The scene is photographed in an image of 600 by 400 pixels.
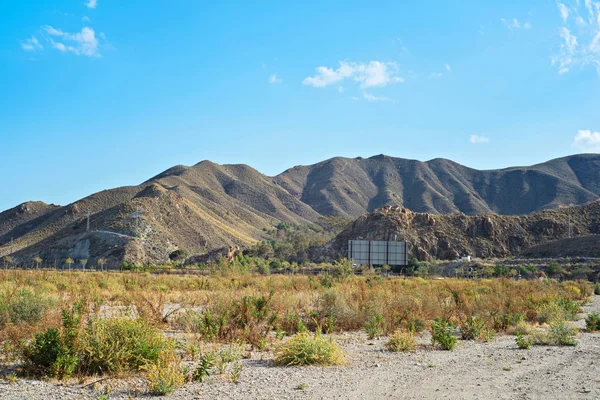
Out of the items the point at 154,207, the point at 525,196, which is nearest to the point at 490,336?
the point at 154,207

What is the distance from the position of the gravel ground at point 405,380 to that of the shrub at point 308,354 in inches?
10.5

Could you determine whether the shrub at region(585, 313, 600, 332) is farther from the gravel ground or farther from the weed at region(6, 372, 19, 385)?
the weed at region(6, 372, 19, 385)

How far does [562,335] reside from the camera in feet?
42.9

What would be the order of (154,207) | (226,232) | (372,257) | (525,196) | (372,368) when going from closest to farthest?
(372,368), (372,257), (154,207), (226,232), (525,196)

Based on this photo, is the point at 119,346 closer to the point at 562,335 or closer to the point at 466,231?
the point at 562,335

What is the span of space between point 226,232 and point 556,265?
66.1 metres

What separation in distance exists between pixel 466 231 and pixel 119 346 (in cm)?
8197

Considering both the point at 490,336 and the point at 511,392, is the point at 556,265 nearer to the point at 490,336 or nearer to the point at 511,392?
the point at 490,336

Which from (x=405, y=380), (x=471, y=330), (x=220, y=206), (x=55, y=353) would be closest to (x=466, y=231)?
(x=220, y=206)

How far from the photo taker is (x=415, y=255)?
77.2m

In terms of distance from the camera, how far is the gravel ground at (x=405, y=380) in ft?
26.1

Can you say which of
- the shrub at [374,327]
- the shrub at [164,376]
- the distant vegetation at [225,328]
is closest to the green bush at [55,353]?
the distant vegetation at [225,328]

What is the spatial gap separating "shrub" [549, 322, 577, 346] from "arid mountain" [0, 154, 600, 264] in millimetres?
69900

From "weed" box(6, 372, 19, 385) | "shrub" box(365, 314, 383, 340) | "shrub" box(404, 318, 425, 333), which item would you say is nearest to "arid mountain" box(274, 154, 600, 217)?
"shrub" box(404, 318, 425, 333)
